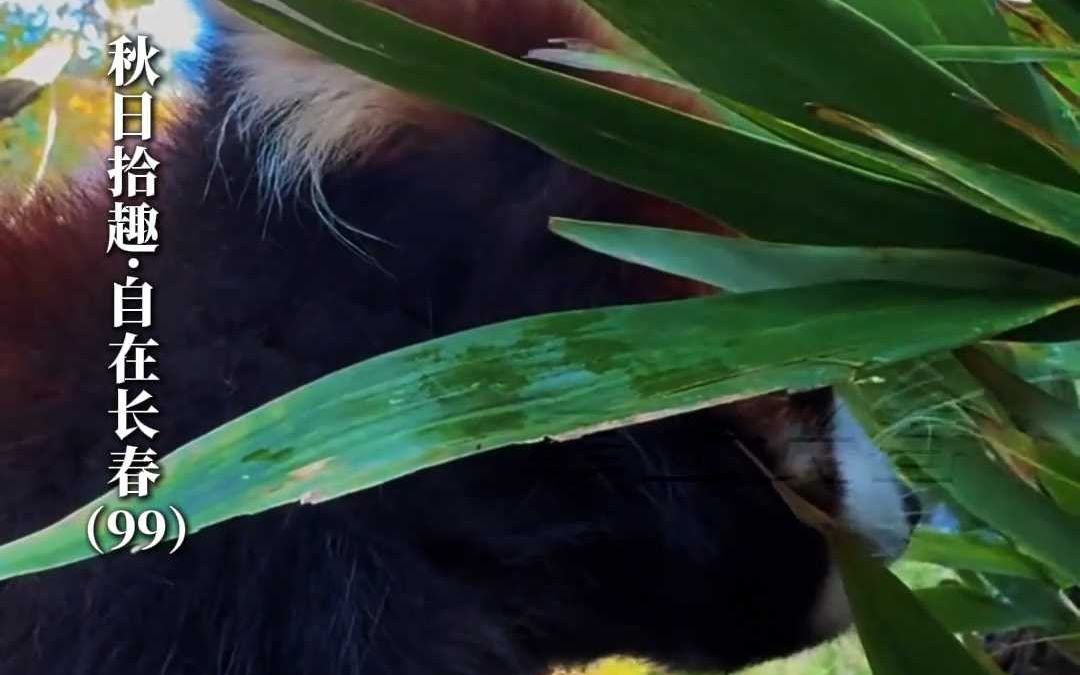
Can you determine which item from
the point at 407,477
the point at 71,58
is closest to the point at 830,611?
the point at 407,477

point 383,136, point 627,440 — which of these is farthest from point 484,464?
point 383,136

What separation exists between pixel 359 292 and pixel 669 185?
243 millimetres

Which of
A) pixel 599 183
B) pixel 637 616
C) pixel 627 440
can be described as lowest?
pixel 637 616

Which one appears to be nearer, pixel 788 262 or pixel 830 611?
pixel 788 262

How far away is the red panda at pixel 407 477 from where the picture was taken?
1.77ft

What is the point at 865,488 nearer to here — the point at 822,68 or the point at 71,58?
the point at 822,68

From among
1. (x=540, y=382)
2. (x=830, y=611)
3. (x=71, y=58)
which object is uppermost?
(x=71, y=58)

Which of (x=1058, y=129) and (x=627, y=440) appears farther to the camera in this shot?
(x=627, y=440)

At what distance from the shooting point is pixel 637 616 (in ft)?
1.89

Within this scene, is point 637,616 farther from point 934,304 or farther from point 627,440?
point 934,304

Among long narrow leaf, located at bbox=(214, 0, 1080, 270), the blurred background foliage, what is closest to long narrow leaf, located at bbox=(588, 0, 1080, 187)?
long narrow leaf, located at bbox=(214, 0, 1080, 270)

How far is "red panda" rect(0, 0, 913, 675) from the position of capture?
0.54 m

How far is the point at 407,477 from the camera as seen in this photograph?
54cm

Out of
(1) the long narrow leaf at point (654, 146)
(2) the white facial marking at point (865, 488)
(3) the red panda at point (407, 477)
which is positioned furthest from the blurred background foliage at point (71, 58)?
(2) the white facial marking at point (865, 488)
